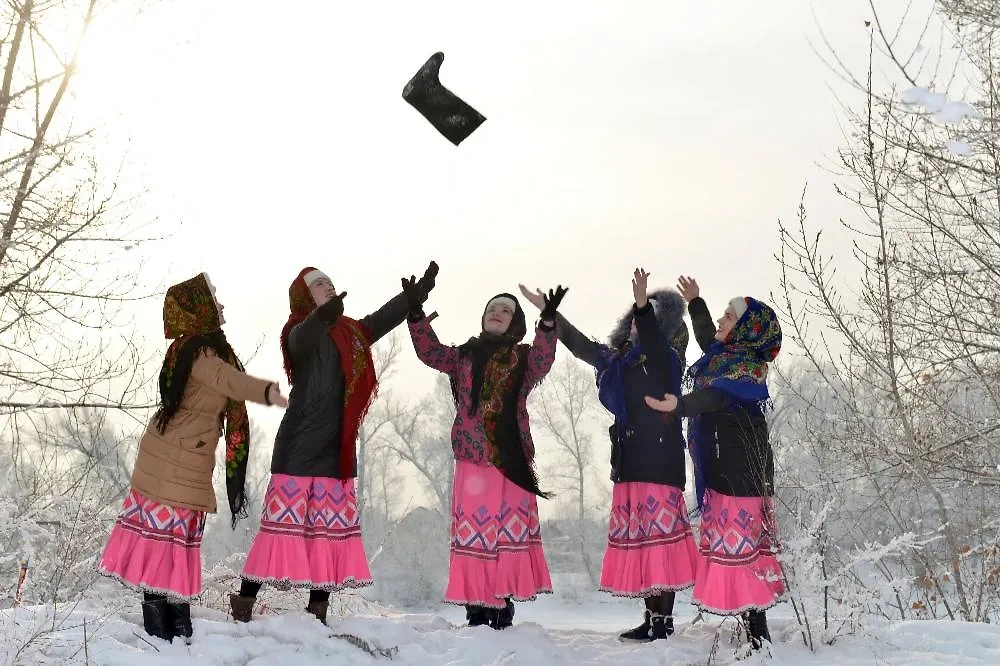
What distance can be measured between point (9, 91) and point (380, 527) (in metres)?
27.6

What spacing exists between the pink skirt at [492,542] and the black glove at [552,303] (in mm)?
1106

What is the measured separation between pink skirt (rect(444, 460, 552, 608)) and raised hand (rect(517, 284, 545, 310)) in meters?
1.17

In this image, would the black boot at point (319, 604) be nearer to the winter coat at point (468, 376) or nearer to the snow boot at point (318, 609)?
the snow boot at point (318, 609)

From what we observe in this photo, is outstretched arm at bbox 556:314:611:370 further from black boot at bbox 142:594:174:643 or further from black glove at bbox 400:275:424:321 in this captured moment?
black boot at bbox 142:594:174:643

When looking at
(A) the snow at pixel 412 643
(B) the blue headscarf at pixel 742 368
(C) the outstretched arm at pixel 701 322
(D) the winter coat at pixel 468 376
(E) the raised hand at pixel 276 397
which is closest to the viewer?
(A) the snow at pixel 412 643

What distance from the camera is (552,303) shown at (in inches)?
252

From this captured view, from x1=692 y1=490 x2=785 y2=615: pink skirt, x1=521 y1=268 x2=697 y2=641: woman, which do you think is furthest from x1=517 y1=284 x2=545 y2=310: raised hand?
x1=692 y1=490 x2=785 y2=615: pink skirt

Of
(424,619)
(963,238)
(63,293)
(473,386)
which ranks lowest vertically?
(424,619)

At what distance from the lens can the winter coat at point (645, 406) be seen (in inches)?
259

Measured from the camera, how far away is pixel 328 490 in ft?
18.8

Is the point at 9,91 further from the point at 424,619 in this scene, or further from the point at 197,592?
the point at 424,619

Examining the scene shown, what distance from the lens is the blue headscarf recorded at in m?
6.00

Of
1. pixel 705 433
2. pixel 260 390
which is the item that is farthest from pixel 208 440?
pixel 705 433

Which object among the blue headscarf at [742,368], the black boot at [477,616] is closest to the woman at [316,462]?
the black boot at [477,616]
